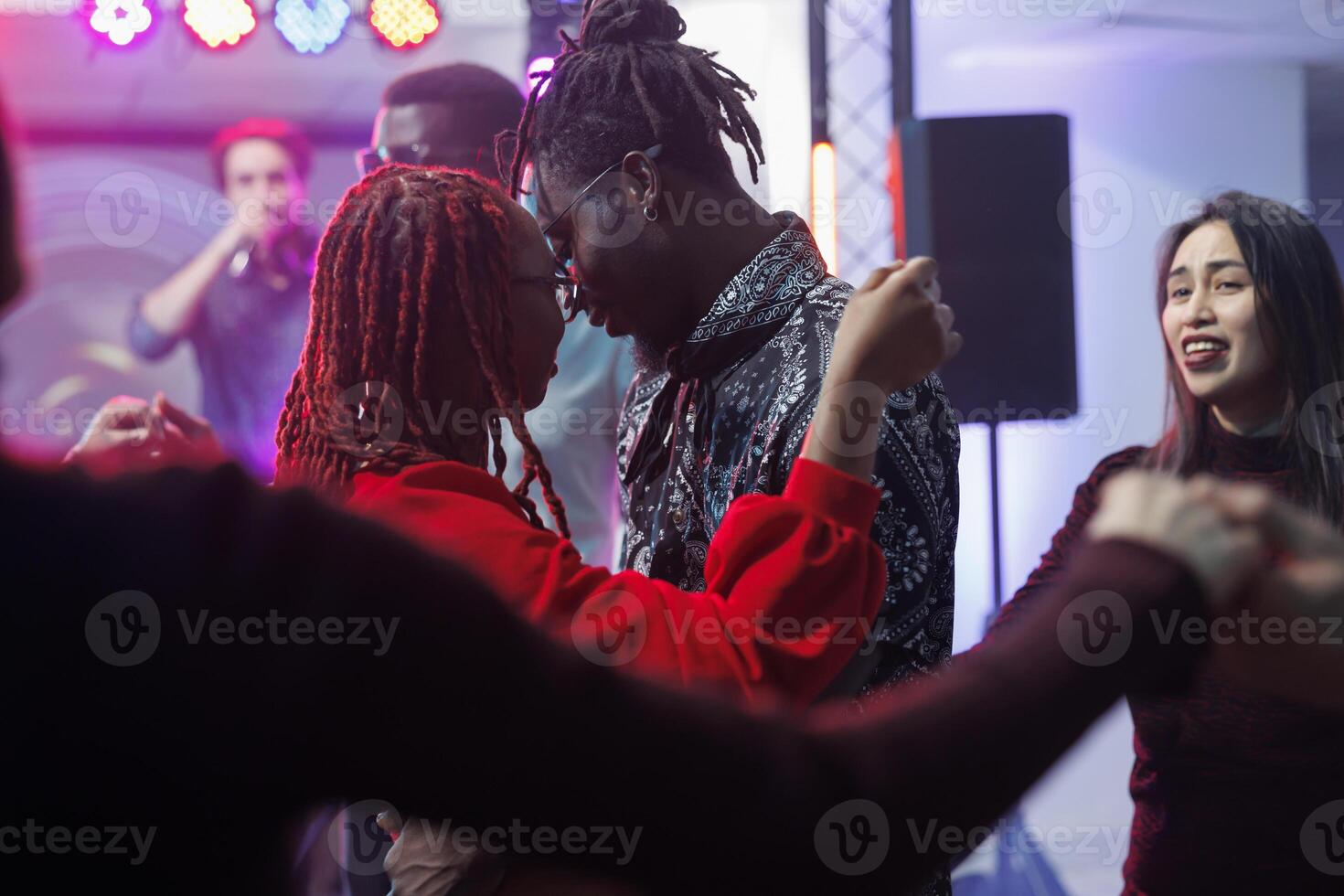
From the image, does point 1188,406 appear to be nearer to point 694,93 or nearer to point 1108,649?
point 694,93

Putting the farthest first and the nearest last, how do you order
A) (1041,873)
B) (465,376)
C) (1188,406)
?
(1041,873) → (1188,406) → (465,376)

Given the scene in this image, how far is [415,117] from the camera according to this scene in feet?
8.70

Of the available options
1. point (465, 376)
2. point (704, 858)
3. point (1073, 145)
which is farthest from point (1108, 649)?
point (1073, 145)

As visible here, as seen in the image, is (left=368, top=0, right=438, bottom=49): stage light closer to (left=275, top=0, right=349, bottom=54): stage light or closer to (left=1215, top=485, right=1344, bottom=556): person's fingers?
(left=275, top=0, right=349, bottom=54): stage light

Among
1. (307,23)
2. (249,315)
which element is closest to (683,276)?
(307,23)

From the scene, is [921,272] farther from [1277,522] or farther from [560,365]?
[560,365]

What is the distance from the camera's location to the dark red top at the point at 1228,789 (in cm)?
159

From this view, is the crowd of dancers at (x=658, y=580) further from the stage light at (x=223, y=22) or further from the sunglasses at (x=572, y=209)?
the stage light at (x=223, y=22)

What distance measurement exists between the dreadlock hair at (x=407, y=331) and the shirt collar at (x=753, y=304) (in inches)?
15.7

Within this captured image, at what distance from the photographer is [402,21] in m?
3.70

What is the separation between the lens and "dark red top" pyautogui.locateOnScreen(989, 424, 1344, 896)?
62.5 inches

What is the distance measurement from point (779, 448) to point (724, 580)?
34 cm

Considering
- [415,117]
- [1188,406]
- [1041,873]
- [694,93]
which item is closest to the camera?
[694,93]

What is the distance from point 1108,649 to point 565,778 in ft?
0.83
